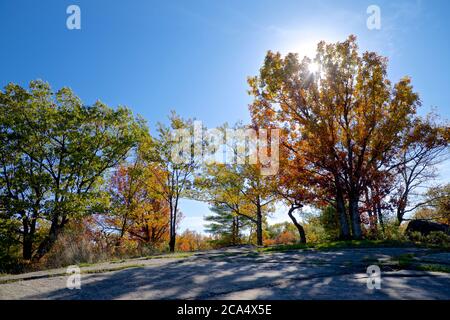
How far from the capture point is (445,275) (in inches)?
159

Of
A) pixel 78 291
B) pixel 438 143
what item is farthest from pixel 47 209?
pixel 438 143

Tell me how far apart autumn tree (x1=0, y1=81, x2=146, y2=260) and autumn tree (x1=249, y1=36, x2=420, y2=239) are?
12.7 m

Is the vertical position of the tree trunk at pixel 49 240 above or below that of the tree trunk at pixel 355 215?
below

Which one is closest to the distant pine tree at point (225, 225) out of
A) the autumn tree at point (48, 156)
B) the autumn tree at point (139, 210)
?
the autumn tree at point (139, 210)

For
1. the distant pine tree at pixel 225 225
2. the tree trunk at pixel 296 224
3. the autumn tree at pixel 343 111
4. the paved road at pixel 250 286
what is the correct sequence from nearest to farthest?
the paved road at pixel 250 286 → the autumn tree at pixel 343 111 → the tree trunk at pixel 296 224 → the distant pine tree at pixel 225 225

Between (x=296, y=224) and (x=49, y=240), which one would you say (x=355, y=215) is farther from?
(x=49, y=240)

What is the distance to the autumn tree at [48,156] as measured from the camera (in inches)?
666

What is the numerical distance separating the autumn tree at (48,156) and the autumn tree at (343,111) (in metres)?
12.7

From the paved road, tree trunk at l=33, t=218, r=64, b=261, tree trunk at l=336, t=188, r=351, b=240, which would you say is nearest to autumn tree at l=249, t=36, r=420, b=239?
tree trunk at l=336, t=188, r=351, b=240

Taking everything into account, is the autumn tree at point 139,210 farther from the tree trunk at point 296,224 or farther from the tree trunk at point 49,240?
the tree trunk at point 296,224

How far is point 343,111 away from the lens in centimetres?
1485

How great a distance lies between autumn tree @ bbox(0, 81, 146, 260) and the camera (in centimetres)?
1691
